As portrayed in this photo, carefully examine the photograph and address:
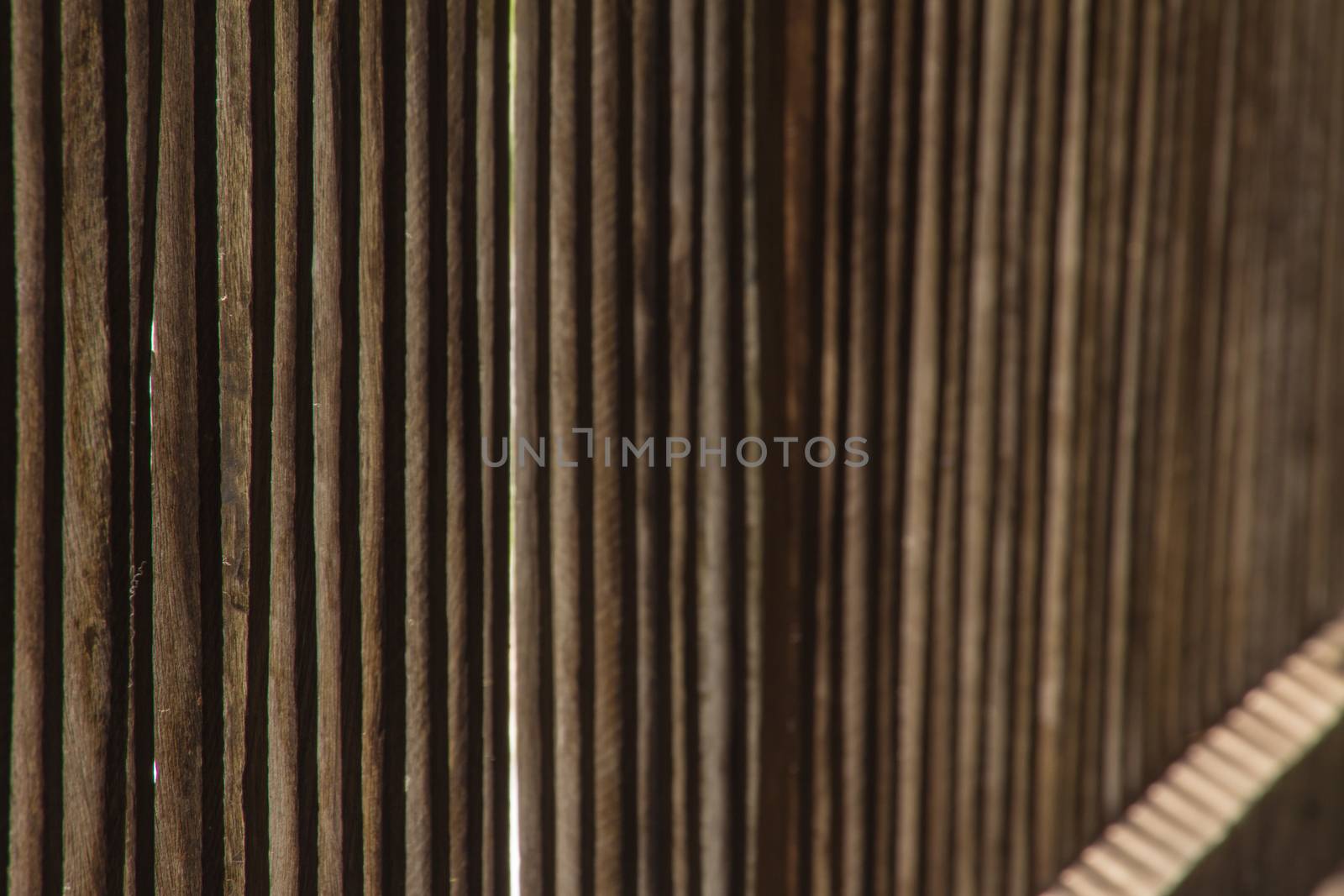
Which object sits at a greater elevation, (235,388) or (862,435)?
(235,388)

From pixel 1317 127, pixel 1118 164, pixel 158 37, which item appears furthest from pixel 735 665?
pixel 1317 127

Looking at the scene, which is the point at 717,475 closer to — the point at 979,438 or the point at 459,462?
the point at 459,462

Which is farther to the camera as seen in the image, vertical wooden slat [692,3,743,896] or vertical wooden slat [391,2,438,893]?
vertical wooden slat [692,3,743,896]

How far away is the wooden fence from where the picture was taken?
980mm

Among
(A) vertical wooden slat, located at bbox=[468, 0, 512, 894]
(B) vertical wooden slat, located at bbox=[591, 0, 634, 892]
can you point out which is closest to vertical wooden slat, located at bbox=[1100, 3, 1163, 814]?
(B) vertical wooden slat, located at bbox=[591, 0, 634, 892]

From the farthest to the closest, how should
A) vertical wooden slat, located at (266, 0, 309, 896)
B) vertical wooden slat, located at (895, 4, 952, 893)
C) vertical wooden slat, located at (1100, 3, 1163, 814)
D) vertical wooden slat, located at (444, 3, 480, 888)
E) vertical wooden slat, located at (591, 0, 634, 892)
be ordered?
vertical wooden slat, located at (1100, 3, 1163, 814), vertical wooden slat, located at (895, 4, 952, 893), vertical wooden slat, located at (591, 0, 634, 892), vertical wooden slat, located at (444, 3, 480, 888), vertical wooden slat, located at (266, 0, 309, 896)

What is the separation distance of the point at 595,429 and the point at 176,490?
465mm

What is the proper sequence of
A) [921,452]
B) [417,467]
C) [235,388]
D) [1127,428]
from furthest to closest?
[1127,428], [921,452], [417,467], [235,388]

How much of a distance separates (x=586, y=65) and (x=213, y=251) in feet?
1.52

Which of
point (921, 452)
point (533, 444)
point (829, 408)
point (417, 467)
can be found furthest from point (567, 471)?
point (921, 452)

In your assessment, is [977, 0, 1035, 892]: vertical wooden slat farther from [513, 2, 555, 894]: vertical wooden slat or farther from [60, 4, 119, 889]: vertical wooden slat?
[60, 4, 119, 889]: vertical wooden slat

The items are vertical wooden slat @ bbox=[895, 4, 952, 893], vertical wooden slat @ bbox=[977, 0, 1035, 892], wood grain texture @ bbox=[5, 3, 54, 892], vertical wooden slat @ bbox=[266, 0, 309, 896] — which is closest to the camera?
wood grain texture @ bbox=[5, 3, 54, 892]

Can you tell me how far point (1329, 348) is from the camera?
2688 mm

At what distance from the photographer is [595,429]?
1.31m
